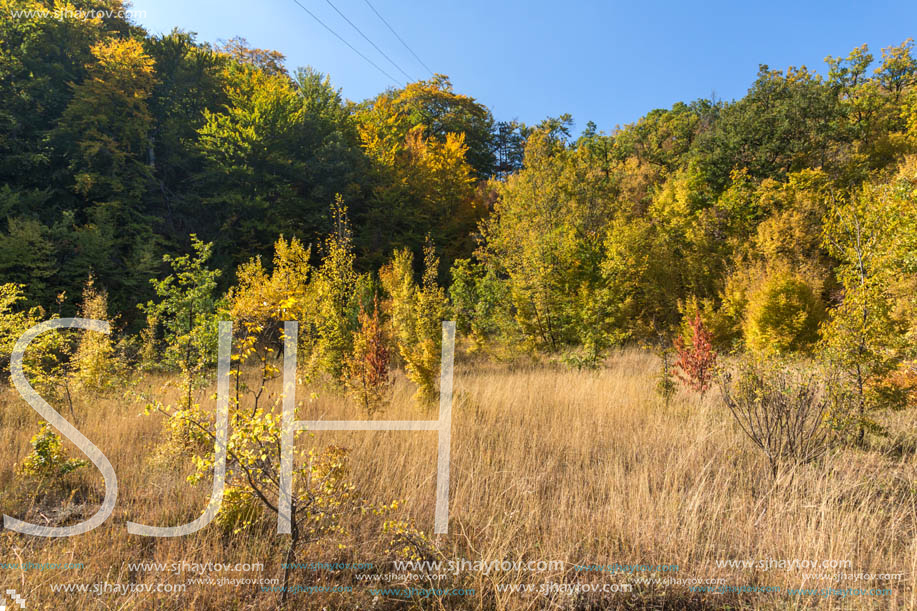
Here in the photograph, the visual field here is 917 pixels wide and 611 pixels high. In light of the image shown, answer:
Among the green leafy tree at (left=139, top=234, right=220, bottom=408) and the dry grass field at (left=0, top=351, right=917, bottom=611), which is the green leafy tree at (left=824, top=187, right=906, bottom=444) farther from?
the green leafy tree at (left=139, top=234, right=220, bottom=408)

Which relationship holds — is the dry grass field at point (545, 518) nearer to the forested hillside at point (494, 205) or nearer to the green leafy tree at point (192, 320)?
the green leafy tree at point (192, 320)

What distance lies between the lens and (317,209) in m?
22.7

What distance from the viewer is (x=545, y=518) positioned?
2.97m

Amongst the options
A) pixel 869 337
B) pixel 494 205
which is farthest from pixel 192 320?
pixel 494 205

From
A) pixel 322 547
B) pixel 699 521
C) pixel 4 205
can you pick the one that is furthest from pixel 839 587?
pixel 4 205

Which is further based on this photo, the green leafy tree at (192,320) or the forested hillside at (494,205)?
the forested hillside at (494,205)

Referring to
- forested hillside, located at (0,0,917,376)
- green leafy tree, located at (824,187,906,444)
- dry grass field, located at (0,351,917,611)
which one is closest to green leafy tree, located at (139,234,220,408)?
dry grass field, located at (0,351,917,611)

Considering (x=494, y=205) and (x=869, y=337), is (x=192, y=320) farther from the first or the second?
(x=494, y=205)

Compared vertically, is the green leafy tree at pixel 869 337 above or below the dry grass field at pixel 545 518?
above

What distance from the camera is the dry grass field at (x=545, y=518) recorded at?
89.4 inches

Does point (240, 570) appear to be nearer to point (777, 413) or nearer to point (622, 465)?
point (622, 465)

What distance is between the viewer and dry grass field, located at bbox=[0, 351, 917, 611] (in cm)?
227

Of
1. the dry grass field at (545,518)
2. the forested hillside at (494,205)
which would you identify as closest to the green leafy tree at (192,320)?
the dry grass field at (545,518)

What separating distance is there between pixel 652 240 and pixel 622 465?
14.5m
